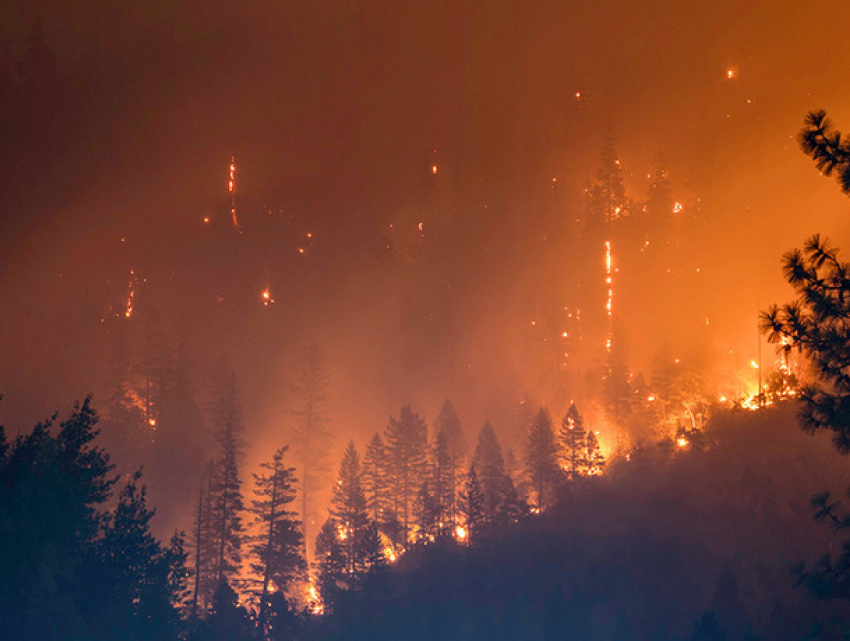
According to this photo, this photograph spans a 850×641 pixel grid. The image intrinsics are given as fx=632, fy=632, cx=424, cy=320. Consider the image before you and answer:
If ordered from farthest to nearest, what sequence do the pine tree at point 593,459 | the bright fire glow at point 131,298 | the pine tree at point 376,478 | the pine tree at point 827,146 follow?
the bright fire glow at point 131,298
the pine tree at point 376,478
the pine tree at point 593,459
the pine tree at point 827,146

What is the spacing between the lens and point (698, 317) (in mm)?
110000

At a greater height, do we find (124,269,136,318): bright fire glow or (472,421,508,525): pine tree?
(124,269,136,318): bright fire glow

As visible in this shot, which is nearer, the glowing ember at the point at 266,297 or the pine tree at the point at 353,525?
the pine tree at the point at 353,525

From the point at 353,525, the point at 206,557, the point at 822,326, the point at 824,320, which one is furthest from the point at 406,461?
the point at 824,320

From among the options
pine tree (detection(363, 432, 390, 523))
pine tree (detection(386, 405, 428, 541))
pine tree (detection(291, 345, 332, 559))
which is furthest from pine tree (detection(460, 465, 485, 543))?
pine tree (detection(291, 345, 332, 559))

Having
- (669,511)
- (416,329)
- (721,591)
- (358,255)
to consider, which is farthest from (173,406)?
(358,255)

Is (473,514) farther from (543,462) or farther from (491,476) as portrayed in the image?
(543,462)

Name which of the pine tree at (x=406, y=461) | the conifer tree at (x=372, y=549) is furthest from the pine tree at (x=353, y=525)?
the pine tree at (x=406, y=461)

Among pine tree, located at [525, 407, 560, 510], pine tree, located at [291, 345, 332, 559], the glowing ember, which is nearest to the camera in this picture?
pine tree, located at [525, 407, 560, 510]

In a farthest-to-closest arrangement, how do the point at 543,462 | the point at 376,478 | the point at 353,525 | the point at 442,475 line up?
the point at 376,478 < the point at 442,475 < the point at 543,462 < the point at 353,525

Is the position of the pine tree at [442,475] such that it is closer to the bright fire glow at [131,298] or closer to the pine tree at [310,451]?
the pine tree at [310,451]

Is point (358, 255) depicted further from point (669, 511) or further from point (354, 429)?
point (669, 511)

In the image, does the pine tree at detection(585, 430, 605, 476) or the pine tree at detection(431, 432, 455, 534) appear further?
the pine tree at detection(431, 432, 455, 534)

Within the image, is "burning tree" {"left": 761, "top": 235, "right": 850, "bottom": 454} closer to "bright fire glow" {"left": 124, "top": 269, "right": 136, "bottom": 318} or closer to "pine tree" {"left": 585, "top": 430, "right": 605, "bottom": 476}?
"pine tree" {"left": 585, "top": 430, "right": 605, "bottom": 476}
